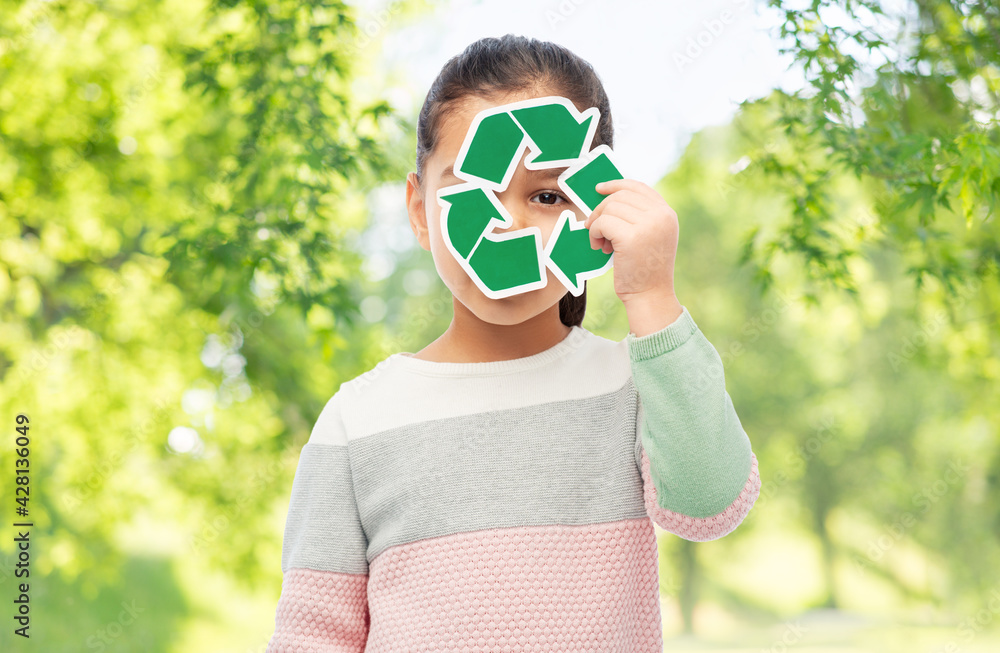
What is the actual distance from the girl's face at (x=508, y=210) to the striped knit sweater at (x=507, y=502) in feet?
0.28

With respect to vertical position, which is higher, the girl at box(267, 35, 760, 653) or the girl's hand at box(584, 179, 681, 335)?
the girl's hand at box(584, 179, 681, 335)

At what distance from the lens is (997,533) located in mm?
7473

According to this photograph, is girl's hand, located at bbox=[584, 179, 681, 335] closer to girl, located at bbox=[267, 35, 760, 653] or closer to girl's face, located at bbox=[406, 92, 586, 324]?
girl, located at bbox=[267, 35, 760, 653]

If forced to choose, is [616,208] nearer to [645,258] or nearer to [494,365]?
[645,258]

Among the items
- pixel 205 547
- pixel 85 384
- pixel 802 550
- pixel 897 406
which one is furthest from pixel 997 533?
pixel 85 384

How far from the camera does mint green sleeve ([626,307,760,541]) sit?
36.3 inches

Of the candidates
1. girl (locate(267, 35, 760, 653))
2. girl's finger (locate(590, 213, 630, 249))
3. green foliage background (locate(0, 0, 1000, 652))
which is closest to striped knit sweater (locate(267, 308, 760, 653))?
girl (locate(267, 35, 760, 653))

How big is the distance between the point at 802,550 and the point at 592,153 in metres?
11.6

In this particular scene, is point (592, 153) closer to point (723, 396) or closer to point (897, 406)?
point (723, 396)

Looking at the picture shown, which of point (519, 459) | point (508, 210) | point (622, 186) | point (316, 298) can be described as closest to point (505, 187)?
point (508, 210)

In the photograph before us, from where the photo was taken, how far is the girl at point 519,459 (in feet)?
3.14

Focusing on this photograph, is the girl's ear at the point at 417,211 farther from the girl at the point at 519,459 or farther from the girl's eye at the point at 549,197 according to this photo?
the girl's eye at the point at 549,197

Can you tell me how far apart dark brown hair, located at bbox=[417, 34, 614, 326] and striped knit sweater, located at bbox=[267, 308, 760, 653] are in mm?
353

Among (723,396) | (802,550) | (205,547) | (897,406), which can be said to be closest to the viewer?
(723,396)
